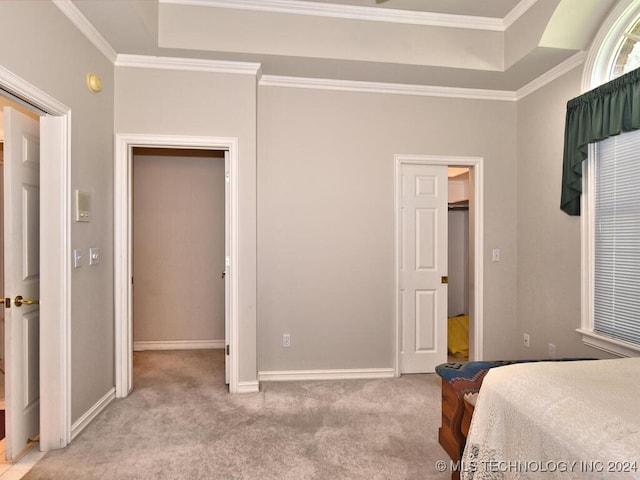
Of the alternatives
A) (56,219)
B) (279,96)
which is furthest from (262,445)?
(279,96)

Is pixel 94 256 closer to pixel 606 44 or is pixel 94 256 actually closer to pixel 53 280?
pixel 53 280

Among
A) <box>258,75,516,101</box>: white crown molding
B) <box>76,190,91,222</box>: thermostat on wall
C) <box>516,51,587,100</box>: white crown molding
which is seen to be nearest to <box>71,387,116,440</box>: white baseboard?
<box>76,190,91,222</box>: thermostat on wall

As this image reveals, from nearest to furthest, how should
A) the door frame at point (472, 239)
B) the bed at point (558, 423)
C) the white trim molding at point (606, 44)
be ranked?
the bed at point (558, 423), the white trim molding at point (606, 44), the door frame at point (472, 239)

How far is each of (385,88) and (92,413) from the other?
3.56 m

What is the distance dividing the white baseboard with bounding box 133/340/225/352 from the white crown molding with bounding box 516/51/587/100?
13.7ft

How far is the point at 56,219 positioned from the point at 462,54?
329 centimetres

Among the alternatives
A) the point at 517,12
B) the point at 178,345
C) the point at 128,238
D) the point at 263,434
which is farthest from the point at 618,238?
the point at 178,345

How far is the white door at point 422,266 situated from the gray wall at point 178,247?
219 cm

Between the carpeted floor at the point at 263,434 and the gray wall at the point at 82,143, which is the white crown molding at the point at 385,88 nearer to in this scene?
the gray wall at the point at 82,143

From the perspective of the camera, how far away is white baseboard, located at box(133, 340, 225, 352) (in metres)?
4.36

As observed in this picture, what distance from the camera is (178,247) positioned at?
4.41m

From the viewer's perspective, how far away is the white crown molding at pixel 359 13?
9.42 ft

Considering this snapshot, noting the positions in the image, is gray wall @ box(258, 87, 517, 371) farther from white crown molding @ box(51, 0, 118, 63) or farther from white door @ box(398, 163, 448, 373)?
white crown molding @ box(51, 0, 118, 63)

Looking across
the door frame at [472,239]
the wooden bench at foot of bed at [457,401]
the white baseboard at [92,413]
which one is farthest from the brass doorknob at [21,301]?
the door frame at [472,239]
